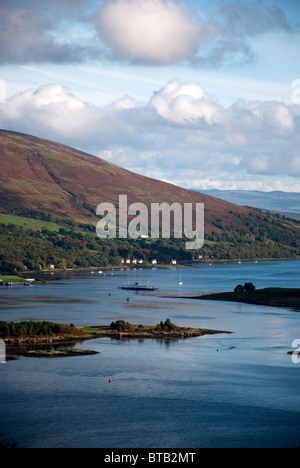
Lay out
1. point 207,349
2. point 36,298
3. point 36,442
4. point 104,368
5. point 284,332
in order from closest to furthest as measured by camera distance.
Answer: point 36,442
point 104,368
point 207,349
point 284,332
point 36,298

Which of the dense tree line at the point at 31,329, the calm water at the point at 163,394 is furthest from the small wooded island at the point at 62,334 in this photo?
the calm water at the point at 163,394

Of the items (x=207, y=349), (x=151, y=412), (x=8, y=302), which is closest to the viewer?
(x=151, y=412)

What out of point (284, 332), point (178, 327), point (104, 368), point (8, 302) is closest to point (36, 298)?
point (8, 302)

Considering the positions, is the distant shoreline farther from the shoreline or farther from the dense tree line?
the dense tree line

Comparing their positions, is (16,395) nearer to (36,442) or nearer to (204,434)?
(36,442)

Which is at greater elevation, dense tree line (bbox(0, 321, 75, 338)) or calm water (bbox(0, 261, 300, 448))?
dense tree line (bbox(0, 321, 75, 338))

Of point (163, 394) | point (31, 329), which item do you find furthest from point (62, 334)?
point (163, 394)

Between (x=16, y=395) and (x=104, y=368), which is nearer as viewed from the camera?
(x=16, y=395)

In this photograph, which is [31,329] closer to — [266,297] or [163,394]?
[163,394]

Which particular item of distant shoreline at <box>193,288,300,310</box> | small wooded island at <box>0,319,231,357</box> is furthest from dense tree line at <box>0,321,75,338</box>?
distant shoreline at <box>193,288,300,310</box>
